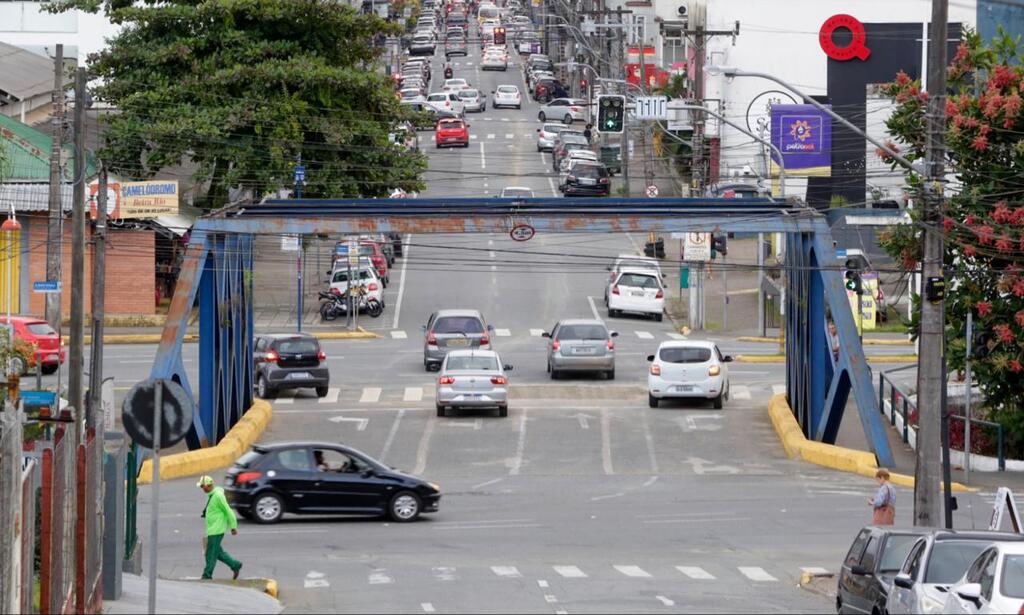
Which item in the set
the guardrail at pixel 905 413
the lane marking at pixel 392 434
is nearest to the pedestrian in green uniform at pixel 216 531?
the lane marking at pixel 392 434

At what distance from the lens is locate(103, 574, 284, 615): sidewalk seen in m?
19.7

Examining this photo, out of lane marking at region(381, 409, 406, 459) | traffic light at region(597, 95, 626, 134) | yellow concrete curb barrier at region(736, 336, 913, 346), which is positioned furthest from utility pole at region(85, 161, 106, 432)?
yellow concrete curb barrier at region(736, 336, 913, 346)

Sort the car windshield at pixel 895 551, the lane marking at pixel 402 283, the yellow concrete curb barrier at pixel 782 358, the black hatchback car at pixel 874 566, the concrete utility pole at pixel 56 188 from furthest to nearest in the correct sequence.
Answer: the lane marking at pixel 402 283
the yellow concrete curb barrier at pixel 782 358
the concrete utility pole at pixel 56 188
the car windshield at pixel 895 551
the black hatchback car at pixel 874 566

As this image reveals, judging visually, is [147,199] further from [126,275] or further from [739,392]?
[739,392]

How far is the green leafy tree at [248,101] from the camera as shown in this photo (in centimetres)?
5344

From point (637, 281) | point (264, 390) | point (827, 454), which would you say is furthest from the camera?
point (637, 281)

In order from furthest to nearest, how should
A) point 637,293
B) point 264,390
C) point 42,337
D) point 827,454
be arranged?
1. point 637,293
2. point 42,337
3. point 264,390
4. point 827,454

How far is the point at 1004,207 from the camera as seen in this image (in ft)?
106

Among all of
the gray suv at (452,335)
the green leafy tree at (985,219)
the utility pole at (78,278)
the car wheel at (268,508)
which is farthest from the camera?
the gray suv at (452,335)

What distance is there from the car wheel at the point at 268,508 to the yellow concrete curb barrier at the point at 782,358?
24.4 metres

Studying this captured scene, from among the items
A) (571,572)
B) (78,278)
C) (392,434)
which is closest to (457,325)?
(392,434)

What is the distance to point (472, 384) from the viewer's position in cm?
3850

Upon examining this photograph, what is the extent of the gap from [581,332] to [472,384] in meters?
7.28

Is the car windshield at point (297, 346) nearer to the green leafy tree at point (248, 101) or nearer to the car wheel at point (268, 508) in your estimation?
the green leafy tree at point (248, 101)
